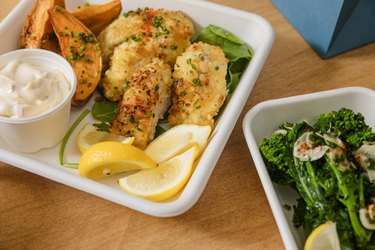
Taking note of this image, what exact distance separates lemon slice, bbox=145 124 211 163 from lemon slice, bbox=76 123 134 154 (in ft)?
0.42

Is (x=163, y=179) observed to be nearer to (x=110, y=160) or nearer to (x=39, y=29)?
(x=110, y=160)

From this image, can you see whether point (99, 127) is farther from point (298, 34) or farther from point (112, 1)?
point (298, 34)

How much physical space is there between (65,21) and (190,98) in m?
0.66

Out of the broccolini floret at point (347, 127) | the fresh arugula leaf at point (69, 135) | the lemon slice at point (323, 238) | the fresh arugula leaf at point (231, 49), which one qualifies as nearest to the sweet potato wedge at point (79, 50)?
the fresh arugula leaf at point (69, 135)

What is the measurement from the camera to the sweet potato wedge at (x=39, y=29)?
2432mm

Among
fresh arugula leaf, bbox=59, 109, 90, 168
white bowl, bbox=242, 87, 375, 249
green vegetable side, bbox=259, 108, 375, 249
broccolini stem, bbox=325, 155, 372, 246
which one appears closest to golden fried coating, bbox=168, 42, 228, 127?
white bowl, bbox=242, 87, 375, 249

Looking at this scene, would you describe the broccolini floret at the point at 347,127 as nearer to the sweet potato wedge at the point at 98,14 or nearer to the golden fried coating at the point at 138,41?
the golden fried coating at the point at 138,41

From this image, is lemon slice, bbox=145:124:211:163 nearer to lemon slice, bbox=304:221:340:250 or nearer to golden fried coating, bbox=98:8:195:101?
golden fried coating, bbox=98:8:195:101

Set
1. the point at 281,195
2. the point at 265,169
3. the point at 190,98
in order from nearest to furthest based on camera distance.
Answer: the point at 265,169
the point at 281,195
the point at 190,98

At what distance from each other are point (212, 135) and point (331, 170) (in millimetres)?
494

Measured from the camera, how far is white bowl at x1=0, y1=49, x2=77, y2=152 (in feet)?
6.77

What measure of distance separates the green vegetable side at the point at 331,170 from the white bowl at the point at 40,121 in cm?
79

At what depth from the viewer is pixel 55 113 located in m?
2.10

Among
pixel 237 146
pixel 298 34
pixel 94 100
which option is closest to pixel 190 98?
pixel 237 146
